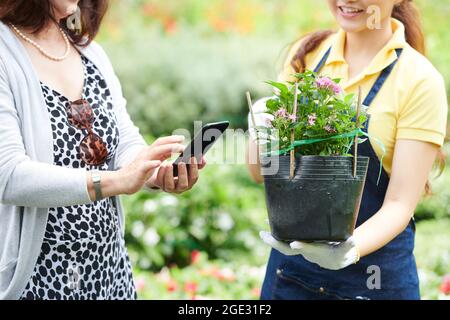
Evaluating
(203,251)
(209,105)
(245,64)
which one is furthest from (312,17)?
(203,251)

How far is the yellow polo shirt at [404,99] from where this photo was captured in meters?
2.02

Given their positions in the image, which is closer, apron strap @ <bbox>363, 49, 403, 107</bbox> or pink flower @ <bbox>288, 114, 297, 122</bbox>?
pink flower @ <bbox>288, 114, 297, 122</bbox>

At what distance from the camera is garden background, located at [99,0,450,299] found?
152 inches

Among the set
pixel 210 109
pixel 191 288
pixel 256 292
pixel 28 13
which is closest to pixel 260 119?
pixel 28 13

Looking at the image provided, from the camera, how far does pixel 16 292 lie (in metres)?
1.88

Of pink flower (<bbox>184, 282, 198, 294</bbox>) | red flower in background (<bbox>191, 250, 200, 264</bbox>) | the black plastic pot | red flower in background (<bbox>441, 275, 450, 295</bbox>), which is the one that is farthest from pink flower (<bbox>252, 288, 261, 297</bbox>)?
the black plastic pot

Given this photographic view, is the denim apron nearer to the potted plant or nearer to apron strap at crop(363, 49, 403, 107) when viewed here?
apron strap at crop(363, 49, 403, 107)

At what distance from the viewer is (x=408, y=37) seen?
2307mm

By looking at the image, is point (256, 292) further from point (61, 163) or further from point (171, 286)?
point (61, 163)

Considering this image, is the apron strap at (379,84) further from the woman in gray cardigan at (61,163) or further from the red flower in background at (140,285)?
the red flower in background at (140,285)

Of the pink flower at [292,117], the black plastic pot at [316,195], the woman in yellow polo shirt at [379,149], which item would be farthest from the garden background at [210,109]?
the woman in yellow polo shirt at [379,149]

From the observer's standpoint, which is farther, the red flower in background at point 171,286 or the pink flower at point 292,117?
the red flower in background at point 171,286

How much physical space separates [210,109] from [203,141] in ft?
16.0
